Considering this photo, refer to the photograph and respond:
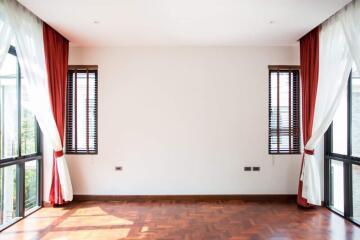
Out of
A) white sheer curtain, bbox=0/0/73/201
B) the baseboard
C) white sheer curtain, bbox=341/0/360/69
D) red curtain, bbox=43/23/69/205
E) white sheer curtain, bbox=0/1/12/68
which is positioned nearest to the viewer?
white sheer curtain, bbox=0/1/12/68

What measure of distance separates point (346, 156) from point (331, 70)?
4.43 ft

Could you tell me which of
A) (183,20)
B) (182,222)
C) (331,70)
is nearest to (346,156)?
(331,70)

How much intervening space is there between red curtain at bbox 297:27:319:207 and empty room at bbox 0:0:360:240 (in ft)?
0.08

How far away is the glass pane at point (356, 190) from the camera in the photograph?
404 centimetres

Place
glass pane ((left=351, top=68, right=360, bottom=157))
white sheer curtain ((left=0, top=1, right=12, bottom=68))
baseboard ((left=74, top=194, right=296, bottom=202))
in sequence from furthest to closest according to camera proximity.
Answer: baseboard ((left=74, top=194, right=296, bottom=202)) → glass pane ((left=351, top=68, right=360, bottom=157)) → white sheer curtain ((left=0, top=1, right=12, bottom=68))

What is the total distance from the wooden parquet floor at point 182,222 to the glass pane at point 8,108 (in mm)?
1110

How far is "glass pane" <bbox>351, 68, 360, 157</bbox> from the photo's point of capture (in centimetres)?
402

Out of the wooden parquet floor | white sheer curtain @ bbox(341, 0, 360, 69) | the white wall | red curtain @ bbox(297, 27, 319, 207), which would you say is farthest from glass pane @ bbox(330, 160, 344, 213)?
white sheer curtain @ bbox(341, 0, 360, 69)

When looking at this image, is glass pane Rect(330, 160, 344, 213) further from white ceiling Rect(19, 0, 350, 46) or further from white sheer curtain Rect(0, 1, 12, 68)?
white sheer curtain Rect(0, 1, 12, 68)

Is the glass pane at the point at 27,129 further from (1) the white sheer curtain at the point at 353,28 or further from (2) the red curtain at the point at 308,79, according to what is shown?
(1) the white sheer curtain at the point at 353,28

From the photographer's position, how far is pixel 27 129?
14.5 ft

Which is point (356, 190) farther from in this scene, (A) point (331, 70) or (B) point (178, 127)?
(B) point (178, 127)

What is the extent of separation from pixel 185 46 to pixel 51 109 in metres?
2.64

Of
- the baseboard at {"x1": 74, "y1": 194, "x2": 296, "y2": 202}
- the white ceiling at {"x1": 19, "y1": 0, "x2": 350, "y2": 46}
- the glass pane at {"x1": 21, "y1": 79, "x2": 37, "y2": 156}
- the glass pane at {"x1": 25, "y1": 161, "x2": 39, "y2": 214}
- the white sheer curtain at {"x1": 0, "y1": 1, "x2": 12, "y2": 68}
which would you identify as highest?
the white ceiling at {"x1": 19, "y1": 0, "x2": 350, "y2": 46}
